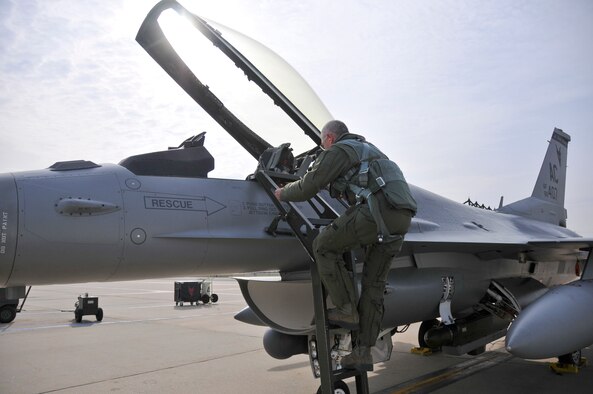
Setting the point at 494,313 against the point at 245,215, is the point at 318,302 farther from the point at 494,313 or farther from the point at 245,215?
the point at 494,313

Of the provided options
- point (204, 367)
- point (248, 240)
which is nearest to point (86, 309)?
point (204, 367)

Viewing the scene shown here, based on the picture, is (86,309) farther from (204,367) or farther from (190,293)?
(204,367)

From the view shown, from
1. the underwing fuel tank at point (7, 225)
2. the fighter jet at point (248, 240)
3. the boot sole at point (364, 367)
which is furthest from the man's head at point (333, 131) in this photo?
the underwing fuel tank at point (7, 225)

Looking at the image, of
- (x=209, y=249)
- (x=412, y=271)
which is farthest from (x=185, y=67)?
(x=412, y=271)

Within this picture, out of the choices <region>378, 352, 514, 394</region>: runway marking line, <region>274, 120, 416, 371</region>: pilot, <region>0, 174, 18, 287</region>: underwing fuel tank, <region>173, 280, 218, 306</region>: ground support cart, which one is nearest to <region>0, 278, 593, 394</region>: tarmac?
<region>378, 352, 514, 394</region>: runway marking line

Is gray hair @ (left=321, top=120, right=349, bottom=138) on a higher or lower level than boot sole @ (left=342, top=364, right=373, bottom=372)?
higher

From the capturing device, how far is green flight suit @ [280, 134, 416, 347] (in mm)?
3291

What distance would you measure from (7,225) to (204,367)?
4.17 meters

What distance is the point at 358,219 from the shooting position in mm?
3291

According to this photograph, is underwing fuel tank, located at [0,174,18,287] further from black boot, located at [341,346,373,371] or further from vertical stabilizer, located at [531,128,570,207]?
vertical stabilizer, located at [531,128,570,207]

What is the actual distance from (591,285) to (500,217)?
94.7 inches

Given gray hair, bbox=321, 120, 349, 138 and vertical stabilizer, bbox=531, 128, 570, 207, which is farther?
vertical stabilizer, bbox=531, 128, 570, 207

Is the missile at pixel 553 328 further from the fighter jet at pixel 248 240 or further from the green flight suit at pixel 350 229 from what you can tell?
the green flight suit at pixel 350 229

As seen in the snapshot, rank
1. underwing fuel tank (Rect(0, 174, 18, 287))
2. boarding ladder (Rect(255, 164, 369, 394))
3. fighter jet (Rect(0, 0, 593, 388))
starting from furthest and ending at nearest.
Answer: boarding ladder (Rect(255, 164, 369, 394)) → fighter jet (Rect(0, 0, 593, 388)) → underwing fuel tank (Rect(0, 174, 18, 287))
